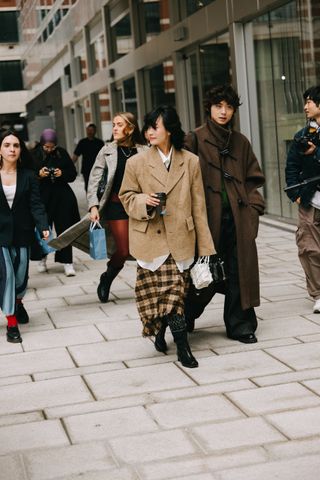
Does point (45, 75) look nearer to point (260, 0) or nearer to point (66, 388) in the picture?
point (260, 0)

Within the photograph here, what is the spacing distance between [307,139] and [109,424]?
320cm

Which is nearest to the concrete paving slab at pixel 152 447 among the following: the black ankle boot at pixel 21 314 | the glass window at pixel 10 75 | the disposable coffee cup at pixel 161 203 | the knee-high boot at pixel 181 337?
the knee-high boot at pixel 181 337

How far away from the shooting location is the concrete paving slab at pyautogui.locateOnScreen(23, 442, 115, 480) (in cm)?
409

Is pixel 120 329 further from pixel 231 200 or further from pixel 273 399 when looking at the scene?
pixel 273 399

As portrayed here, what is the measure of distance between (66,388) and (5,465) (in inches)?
51.7

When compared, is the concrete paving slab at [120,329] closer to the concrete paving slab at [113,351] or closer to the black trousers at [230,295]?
the concrete paving slab at [113,351]

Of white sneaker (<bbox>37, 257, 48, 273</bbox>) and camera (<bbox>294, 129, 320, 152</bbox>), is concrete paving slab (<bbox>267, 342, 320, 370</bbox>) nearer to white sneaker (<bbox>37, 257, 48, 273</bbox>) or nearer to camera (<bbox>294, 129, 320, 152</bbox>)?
camera (<bbox>294, 129, 320, 152</bbox>)

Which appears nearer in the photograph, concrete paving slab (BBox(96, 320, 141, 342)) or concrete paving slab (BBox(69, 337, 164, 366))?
concrete paving slab (BBox(69, 337, 164, 366))

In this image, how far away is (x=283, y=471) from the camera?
393 centimetres

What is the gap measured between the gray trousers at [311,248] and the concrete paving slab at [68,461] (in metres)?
3.21

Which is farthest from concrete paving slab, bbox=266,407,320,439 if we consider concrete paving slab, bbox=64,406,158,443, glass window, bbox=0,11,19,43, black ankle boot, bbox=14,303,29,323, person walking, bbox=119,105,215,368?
glass window, bbox=0,11,19,43

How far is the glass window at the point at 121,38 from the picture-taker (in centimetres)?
2131

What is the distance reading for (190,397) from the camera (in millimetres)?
5141

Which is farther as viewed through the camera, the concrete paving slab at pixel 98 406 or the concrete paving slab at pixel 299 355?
the concrete paving slab at pixel 299 355
